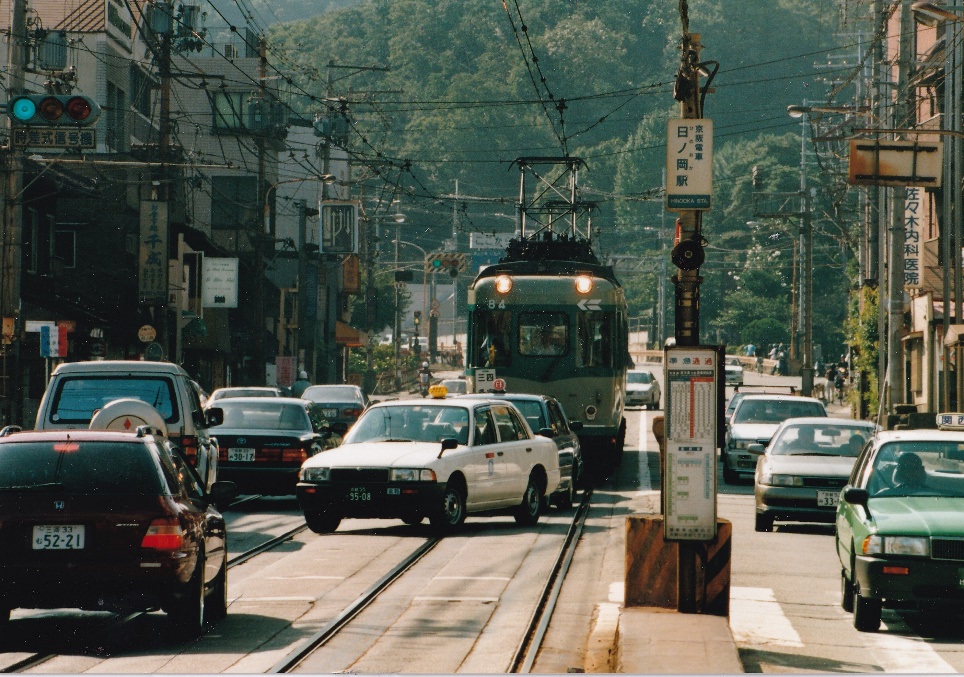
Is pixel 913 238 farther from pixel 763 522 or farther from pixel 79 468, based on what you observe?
pixel 79 468

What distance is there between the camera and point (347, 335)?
8331 cm

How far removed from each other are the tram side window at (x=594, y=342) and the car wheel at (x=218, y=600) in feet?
54.4

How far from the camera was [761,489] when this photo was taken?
1844 cm

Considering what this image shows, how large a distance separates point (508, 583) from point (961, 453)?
13.3 feet

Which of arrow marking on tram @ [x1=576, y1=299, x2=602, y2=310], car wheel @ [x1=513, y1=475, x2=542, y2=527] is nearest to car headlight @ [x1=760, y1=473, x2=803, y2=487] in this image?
car wheel @ [x1=513, y1=475, x2=542, y2=527]

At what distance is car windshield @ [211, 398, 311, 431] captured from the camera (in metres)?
21.8

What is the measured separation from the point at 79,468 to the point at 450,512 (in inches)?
309

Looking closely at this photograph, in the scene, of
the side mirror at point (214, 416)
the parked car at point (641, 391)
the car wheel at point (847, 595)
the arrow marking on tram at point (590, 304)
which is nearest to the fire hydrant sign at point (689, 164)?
the car wheel at point (847, 595)

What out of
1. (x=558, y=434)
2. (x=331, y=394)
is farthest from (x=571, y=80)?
(x=558, y=434)

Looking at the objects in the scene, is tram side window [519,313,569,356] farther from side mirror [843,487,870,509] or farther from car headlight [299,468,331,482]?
side mirror [843,487,870,509]

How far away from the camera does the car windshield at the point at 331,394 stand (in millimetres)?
37938

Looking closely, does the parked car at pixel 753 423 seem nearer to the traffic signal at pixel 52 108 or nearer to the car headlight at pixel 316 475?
the car headlight at pixel 316 475

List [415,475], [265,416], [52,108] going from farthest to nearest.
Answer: [265,416]
[52,108]
[415,475]

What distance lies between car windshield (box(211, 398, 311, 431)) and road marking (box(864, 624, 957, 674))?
40.2 ft
